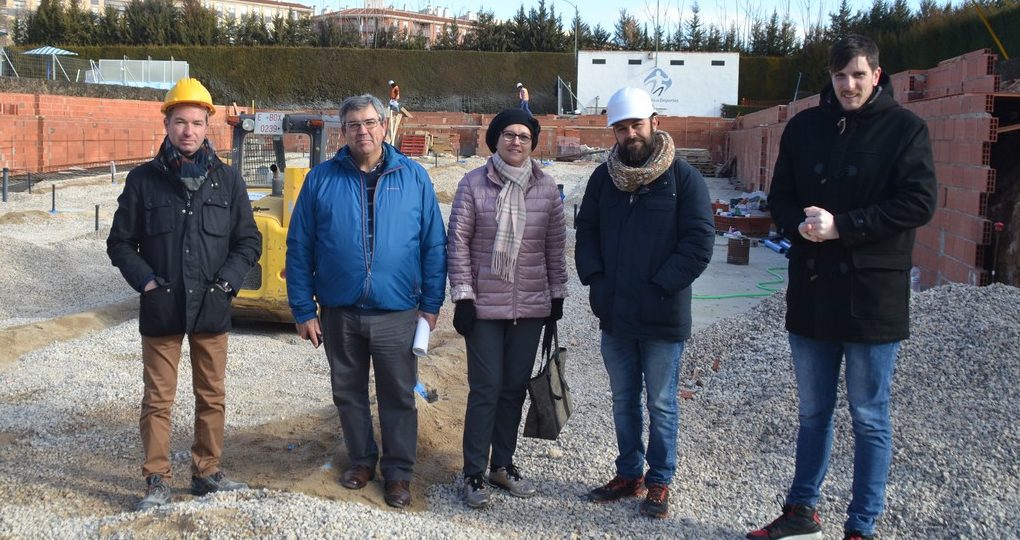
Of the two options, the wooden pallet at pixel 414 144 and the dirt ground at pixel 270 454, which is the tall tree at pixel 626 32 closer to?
the wooden pallet at pixel 414 144

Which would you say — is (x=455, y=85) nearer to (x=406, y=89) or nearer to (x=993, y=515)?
(x=406, y=89)

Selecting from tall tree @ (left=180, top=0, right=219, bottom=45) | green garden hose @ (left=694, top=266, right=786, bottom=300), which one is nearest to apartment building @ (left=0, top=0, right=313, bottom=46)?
tall tree @ (left=180, top=0, right=219, bottom=45)

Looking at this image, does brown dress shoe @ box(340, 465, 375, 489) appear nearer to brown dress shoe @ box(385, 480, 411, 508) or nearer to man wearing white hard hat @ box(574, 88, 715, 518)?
brown dress shoe @ box(385, 480, 411, 508)

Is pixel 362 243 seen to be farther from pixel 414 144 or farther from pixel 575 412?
pixel 414 144

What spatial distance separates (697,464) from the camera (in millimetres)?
5199

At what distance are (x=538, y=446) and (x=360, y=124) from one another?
2.17 m

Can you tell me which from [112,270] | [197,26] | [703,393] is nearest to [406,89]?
[197,26]

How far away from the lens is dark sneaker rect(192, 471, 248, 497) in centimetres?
435

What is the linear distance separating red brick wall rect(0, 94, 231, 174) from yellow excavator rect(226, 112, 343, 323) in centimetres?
1003

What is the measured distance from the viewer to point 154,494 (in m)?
4.20

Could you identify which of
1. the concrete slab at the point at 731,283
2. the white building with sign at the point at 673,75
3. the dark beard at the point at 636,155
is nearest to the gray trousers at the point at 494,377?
the dark beard at the point at 636,155

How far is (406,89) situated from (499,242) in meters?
44.4

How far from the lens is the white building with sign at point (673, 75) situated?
4262 centimetres

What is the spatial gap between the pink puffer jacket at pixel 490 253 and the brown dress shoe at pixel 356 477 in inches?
37.4
